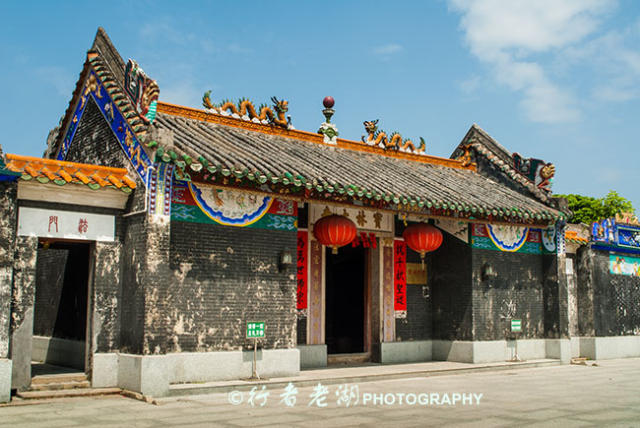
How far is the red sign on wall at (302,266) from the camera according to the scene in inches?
460

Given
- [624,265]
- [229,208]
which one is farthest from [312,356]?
[624,265]

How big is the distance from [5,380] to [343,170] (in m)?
6.06

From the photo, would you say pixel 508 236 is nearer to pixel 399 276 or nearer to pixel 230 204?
pixel 399 276

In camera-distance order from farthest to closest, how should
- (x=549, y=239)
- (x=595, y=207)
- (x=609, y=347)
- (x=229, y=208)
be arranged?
(x=595, y=207)
(x=609, y=347)
(x=549, y=239)
(x=229, y=208)

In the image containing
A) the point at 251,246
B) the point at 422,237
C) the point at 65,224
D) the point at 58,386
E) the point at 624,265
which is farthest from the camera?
the point at 624,265

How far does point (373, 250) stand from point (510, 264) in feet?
9.75

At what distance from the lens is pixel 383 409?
749cm

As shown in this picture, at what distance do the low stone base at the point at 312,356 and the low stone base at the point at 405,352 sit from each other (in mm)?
1347

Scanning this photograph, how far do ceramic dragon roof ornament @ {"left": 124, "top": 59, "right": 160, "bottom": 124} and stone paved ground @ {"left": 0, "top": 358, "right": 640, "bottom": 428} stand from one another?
3869 mm

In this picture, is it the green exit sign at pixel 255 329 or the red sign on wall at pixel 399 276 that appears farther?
the red sign on wall at pixel 399 276

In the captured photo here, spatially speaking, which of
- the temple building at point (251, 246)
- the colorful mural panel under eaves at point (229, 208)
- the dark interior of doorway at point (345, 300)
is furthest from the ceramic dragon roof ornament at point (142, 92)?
the dark interior of doorway at point (345, 300)

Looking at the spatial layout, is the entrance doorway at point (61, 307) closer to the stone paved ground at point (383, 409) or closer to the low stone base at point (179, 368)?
the low stone base at point (179, 368)

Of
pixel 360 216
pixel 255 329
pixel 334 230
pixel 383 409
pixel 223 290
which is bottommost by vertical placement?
pixel 383 409

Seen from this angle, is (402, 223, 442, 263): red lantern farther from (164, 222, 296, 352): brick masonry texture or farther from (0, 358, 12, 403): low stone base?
(0, 358, 12, 403): low stone base
